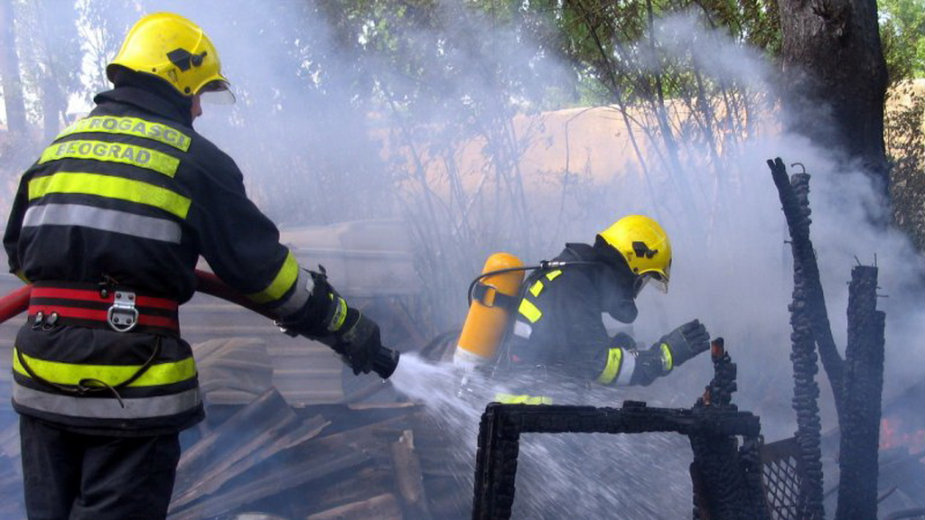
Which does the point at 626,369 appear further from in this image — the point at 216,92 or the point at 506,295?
the point at 216,92

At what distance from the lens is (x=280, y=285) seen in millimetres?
2783

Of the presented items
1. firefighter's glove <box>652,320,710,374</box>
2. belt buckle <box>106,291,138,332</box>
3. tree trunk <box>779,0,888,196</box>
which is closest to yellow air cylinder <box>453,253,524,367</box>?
firefighter's glove <box>652,320,710,374</box>

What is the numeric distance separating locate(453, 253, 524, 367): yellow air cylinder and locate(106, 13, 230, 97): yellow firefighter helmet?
6.12 feet

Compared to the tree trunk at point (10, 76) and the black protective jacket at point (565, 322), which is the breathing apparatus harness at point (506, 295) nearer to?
the black protective jacket at point (565, 322)

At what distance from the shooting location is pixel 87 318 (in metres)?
2.48

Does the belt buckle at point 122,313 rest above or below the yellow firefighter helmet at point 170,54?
below

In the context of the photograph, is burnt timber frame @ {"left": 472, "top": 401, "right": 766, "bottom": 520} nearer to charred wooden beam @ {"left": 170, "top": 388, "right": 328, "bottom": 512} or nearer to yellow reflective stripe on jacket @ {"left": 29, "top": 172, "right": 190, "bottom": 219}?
yellow reflective stripe on jacket @ {"left": 29, "top": 172, "right": 190, "bottom": 219}

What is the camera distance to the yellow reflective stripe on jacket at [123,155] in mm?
2525

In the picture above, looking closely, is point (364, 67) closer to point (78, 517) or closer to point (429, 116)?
point (429, 116)

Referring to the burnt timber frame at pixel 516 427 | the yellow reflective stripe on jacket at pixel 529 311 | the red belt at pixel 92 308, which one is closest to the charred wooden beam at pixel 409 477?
the yellow reflective stripe on jacket at pixel 529 311

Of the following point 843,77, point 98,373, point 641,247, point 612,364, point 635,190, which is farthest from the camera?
point 635,190

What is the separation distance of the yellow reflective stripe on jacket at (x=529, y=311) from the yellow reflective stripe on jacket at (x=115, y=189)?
6.72ft

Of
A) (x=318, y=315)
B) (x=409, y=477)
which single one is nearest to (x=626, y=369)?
(x=409, y=477)

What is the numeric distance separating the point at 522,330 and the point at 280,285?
172 centimetres
